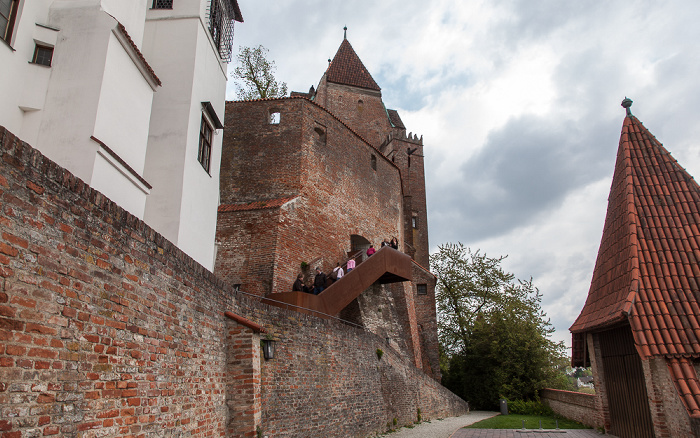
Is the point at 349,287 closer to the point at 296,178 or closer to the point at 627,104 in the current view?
the point at 296,178

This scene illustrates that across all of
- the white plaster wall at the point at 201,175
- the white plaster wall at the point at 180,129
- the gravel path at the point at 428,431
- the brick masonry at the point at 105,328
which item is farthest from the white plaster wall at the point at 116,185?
the gravel path at the point at 428,431

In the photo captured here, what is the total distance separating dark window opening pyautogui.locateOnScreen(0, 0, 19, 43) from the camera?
22.5 feet

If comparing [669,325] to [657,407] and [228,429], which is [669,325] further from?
[228,429]

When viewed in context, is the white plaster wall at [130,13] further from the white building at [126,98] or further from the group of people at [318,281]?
the group of people at [318,281]

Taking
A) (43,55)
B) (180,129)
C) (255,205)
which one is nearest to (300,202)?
(255,205)

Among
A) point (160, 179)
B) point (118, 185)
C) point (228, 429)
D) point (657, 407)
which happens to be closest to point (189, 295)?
point (228, 429)

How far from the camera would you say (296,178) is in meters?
17.5

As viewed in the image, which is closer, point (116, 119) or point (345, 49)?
point (116, 119)

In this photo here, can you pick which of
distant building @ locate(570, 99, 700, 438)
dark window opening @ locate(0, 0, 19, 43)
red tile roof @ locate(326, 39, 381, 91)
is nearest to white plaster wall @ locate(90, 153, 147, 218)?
dark window opening @ locate(0, 0, 19, 43)

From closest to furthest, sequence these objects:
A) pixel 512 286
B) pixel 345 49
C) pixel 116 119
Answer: pixel 116 119 < pixel 512 286 < pixel 345 49

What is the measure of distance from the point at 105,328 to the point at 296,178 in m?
13.6

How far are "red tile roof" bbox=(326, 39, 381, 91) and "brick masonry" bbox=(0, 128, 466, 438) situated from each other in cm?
2842

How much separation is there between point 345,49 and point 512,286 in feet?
76.8

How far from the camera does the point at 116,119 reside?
8.07 meters
